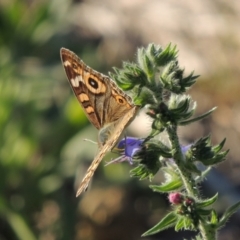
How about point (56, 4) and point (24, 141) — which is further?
point (56, 4)

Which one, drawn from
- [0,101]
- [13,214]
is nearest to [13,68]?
[0,101]

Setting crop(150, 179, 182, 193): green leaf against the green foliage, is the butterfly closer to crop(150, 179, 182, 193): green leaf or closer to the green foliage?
the green foliage

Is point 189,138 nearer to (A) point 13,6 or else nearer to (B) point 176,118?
(A) point 13,6

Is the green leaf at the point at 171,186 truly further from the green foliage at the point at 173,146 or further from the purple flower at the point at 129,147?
the purple flower at the point at 129,147

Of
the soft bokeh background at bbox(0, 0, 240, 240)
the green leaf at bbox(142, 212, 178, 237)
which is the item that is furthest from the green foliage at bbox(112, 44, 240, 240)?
the soft bokeh background at bbox(0, 0, 240, 240)

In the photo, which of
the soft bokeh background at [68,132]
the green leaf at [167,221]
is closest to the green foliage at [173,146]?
the green leaf at [167,221]

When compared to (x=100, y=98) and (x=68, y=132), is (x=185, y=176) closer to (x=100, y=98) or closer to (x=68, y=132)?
(x=100, y=98)

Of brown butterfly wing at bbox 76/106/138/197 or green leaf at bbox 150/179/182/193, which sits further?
green leaf at bbox 150/179/182/193
